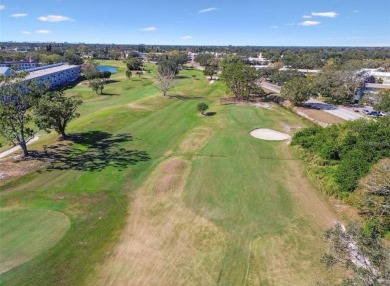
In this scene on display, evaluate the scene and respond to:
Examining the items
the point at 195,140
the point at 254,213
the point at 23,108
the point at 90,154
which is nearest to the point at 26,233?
the point at 90,154

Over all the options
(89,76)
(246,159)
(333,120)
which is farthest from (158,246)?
(89,76)

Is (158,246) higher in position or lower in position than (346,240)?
lower

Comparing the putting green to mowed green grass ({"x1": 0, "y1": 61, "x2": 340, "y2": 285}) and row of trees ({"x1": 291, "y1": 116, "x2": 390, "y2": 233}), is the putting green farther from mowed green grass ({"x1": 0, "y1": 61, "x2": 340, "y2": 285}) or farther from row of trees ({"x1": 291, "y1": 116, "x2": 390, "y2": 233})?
row of trees ({"x1": 291, "y1": 116, "x2": 390, "y2": 233})

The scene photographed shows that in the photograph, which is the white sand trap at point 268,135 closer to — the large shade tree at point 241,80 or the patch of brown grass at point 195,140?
the patch of brown grass at point 195,140

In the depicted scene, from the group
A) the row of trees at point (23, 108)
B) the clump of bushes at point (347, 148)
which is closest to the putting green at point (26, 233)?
the row of trees at point (23, 108)

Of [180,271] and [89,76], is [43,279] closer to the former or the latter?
[180,271]

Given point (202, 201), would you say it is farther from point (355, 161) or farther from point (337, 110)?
point (337, 110)

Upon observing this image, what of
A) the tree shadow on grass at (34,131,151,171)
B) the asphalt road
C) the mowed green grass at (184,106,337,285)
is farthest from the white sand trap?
the asphalt road
